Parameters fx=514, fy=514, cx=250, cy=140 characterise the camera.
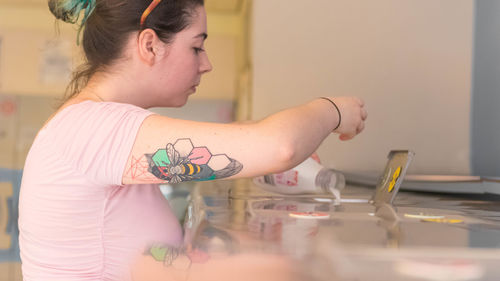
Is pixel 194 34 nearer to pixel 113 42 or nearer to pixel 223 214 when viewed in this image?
pixel 113 42

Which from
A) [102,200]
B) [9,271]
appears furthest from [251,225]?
[9,271]

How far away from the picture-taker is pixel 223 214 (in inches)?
30.3

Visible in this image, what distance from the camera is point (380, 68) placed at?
1.91 metres

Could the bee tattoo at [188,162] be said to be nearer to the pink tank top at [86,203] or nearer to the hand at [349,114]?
the pink tank top at [86,203]

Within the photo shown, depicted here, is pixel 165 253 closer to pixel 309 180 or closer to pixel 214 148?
pixel 214 148

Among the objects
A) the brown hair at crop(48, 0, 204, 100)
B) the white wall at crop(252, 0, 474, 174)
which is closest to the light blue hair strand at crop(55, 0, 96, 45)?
the brown hair at crop(48, 0, 204, 100)

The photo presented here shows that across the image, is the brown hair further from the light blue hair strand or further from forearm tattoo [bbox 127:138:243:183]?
forearm tattoo [bbox 127:138:243:183]

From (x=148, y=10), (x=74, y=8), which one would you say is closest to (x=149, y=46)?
(x=148, y=10)

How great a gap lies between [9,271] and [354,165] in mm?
2479

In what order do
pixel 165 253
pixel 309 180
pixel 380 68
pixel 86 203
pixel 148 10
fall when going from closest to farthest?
pixel 165 253 < pixel 86 203 < pixel 148 10 < pixel 309 180 < pixel 380 68

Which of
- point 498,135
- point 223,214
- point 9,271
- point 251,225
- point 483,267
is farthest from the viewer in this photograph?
point 9,271

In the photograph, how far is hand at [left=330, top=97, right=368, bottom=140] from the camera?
81 cm

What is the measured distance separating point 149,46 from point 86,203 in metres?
0.28

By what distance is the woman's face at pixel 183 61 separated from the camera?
0.89m
